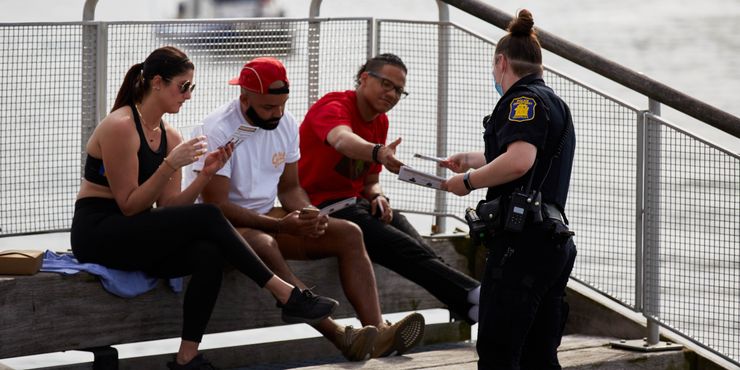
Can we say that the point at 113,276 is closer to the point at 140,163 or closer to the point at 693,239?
the point at 140,163

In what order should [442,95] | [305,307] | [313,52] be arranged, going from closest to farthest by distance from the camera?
[305,307]
[313,52]
[442,95]

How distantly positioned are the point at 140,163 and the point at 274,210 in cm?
71

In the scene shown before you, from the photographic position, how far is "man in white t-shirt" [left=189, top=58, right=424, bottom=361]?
540cm

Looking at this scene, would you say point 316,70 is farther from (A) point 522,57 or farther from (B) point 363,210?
(A) point 522,57

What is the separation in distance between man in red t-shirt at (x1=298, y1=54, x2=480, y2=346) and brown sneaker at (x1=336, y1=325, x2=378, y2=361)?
0.58 meters

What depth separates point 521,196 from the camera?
445cm

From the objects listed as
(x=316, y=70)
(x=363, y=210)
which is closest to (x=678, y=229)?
(x=363, y=210)

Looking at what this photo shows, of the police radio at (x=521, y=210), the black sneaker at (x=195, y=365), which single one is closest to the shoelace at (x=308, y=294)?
the black sneaker at (x=195, y=365)

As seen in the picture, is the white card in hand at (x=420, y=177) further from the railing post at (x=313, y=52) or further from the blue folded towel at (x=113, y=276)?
the railing post at (x=313, y=52)

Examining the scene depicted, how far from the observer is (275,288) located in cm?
522

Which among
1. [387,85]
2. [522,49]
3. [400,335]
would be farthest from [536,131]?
[387,85]

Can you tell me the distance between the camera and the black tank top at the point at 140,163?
5238mm

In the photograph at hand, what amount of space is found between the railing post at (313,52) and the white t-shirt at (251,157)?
1.97 ft

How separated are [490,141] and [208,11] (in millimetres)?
30723
